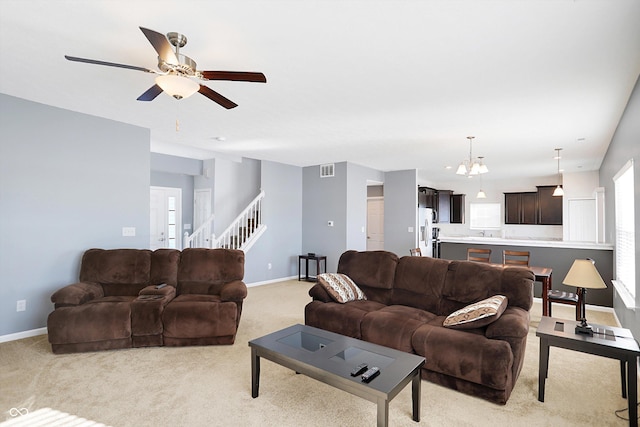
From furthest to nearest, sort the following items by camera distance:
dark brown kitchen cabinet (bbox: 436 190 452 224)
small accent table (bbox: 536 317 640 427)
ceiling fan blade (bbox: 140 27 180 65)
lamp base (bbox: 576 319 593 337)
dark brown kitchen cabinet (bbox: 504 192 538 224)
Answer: dark brown kitchen cabinet (bbox: 436 190 452 224), dark brown kitchen cabinet (bbox: 504 192 538 224), lamp base (bbox: 576 319 593 337), small accent table (bbox: 536 317 640 427), ceiling fan blade (bbox: 140 27 180 65)

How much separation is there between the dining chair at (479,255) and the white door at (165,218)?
5978mm

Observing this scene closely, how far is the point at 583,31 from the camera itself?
220 cm

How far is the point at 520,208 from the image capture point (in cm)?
923

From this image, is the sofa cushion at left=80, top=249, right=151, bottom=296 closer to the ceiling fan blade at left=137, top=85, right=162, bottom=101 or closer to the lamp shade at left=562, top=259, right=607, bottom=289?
the ceiling fan blade at left=137, top=85, right=162, bottom=101

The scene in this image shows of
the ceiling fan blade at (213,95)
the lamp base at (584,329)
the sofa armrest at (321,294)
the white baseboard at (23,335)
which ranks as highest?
the ceiling fan blade at (213,95)

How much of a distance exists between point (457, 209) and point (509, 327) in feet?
27.7

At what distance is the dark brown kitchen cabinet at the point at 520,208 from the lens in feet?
29.6

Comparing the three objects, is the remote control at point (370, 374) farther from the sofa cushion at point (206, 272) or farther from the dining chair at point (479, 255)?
the dining chair at point (479, 255)

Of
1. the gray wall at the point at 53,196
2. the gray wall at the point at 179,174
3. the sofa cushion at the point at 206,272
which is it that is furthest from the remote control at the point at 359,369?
the gray wall at the point at 179,174

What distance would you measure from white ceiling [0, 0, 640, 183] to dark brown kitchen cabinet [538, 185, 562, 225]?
157 inches

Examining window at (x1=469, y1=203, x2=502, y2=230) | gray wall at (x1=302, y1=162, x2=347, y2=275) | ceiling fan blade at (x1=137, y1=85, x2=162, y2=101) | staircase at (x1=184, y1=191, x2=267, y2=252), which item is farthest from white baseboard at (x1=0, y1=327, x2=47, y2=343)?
window at (x1=469, y1=203, x2=502, y2=230)

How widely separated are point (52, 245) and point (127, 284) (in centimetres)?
99

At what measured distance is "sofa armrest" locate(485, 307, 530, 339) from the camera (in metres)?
2.50

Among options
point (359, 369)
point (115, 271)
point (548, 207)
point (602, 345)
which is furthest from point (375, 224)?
point (359, 369)
